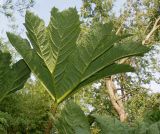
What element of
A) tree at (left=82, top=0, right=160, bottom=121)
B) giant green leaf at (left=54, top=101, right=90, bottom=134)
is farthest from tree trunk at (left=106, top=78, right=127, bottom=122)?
giant green leaf at (left=54, top=101, right=90, bottom=134)

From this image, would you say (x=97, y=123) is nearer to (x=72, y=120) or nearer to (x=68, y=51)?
(x=72, y=120)

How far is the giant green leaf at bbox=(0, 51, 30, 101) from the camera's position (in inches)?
88.9

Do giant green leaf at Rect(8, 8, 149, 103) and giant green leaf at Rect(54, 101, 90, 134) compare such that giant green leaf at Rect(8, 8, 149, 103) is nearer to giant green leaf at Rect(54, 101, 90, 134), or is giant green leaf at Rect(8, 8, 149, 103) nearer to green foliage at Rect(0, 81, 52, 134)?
giant green leaf at Rect(54, 101, 90, 134)

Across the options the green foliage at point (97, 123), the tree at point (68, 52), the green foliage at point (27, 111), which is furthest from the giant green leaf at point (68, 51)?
the green foliage at point (27, 111)

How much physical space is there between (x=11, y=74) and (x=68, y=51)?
35 cm

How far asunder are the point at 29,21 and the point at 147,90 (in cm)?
1559

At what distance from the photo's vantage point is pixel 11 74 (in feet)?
7.47

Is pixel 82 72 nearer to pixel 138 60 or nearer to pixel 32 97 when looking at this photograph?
pixel 32 97

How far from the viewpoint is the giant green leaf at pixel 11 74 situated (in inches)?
88.9

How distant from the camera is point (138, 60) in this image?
18.0m

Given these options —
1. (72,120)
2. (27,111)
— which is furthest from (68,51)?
(27,111)

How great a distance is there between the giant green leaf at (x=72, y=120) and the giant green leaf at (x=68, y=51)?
631mm

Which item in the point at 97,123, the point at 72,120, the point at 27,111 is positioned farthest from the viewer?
the point at 27,111

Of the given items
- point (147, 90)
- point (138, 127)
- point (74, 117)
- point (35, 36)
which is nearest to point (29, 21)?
point (35, 36)
